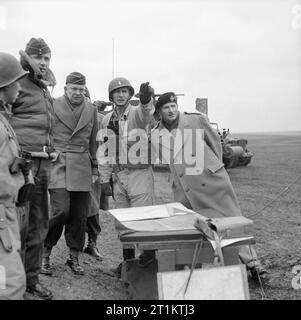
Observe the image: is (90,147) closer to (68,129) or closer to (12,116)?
(68,129)

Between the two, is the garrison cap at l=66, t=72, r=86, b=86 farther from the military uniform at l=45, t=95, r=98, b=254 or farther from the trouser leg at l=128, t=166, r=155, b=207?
the trouser leg at l=128, t=166, r=155, b=207

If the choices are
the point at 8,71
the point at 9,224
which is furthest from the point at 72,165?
the point at 9,224

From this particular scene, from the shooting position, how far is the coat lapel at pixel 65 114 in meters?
4.64

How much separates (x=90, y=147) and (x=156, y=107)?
0.80 meters

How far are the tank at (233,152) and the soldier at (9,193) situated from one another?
12.6 metres

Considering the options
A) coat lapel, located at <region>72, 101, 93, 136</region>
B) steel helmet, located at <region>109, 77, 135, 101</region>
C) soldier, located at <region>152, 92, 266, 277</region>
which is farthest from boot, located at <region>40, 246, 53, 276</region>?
steel helmet, located at <region>109, 77, 135, 101</region>

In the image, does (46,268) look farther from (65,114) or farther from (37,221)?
(65,114)

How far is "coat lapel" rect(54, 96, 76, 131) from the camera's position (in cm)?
464

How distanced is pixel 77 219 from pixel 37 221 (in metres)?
0.91

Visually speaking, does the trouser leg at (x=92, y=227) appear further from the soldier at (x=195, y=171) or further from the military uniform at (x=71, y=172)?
the soldier at (x=195, y=171)

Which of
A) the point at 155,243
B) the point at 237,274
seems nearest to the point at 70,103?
the point at 155,243

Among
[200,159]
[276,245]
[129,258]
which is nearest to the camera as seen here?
[200,159]

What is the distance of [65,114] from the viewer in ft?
15.3

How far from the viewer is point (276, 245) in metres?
6.29
